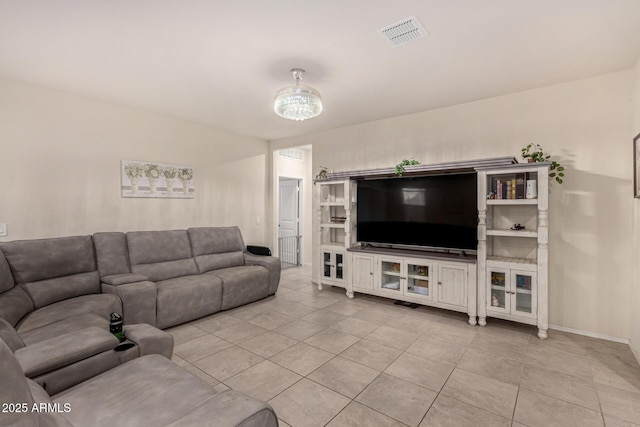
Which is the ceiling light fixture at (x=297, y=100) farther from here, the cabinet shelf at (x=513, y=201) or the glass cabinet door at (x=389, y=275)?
the glass cabinet door at (x=389, y=275)

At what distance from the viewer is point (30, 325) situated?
243 centimetres

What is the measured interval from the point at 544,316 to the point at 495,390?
1.36m

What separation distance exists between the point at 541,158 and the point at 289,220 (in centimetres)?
508

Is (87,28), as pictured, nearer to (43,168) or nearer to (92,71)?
(92,71)

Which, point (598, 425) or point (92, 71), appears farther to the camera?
point (92, 71)

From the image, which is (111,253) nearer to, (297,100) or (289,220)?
(297,100)

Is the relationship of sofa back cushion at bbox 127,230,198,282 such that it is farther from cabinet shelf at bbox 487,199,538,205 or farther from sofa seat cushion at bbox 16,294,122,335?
cabinet shelf at bbox 487,199,538,205

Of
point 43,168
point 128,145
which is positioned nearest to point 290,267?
point 128,145

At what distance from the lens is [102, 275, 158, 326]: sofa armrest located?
309 cm

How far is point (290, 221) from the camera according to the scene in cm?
717

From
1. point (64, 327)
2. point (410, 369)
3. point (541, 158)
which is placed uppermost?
point (541, 158)

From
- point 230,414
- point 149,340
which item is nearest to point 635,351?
point 230,414

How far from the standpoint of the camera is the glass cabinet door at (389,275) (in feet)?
13.7

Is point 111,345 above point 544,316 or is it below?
above
